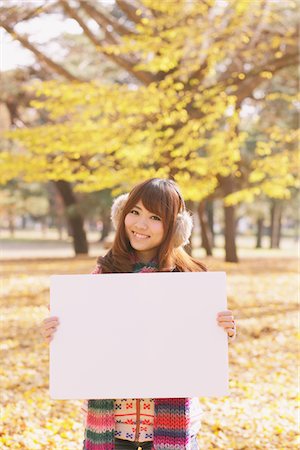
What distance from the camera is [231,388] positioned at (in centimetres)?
566

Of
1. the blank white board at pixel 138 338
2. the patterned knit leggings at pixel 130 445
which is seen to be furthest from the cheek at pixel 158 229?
the patterned knit leggings at pixel 130 445

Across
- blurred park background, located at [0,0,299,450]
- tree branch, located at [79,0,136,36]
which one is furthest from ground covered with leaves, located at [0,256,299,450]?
tree branch, located at [79,0,136,36]

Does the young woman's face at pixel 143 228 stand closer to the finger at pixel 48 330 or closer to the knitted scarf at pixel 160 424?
the finger at pixel 48 330

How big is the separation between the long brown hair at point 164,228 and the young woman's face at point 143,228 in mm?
20

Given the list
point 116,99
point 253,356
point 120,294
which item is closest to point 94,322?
point 120,294

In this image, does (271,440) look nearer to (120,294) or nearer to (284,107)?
(120,294)

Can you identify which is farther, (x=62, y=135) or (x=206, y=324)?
(x=62, y=135)

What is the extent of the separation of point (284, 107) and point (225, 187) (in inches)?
149

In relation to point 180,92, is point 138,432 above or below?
below

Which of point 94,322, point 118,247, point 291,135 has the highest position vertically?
point 291,135

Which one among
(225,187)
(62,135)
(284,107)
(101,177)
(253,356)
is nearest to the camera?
(253,356)

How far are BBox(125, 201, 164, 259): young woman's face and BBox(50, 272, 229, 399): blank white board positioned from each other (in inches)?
11.1

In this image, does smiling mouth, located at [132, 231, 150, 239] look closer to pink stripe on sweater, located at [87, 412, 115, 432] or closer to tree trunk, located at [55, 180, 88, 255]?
pink stripe on sweater, located at [87, 412, 115, 432]

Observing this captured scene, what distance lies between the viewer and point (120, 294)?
7.18 feet
